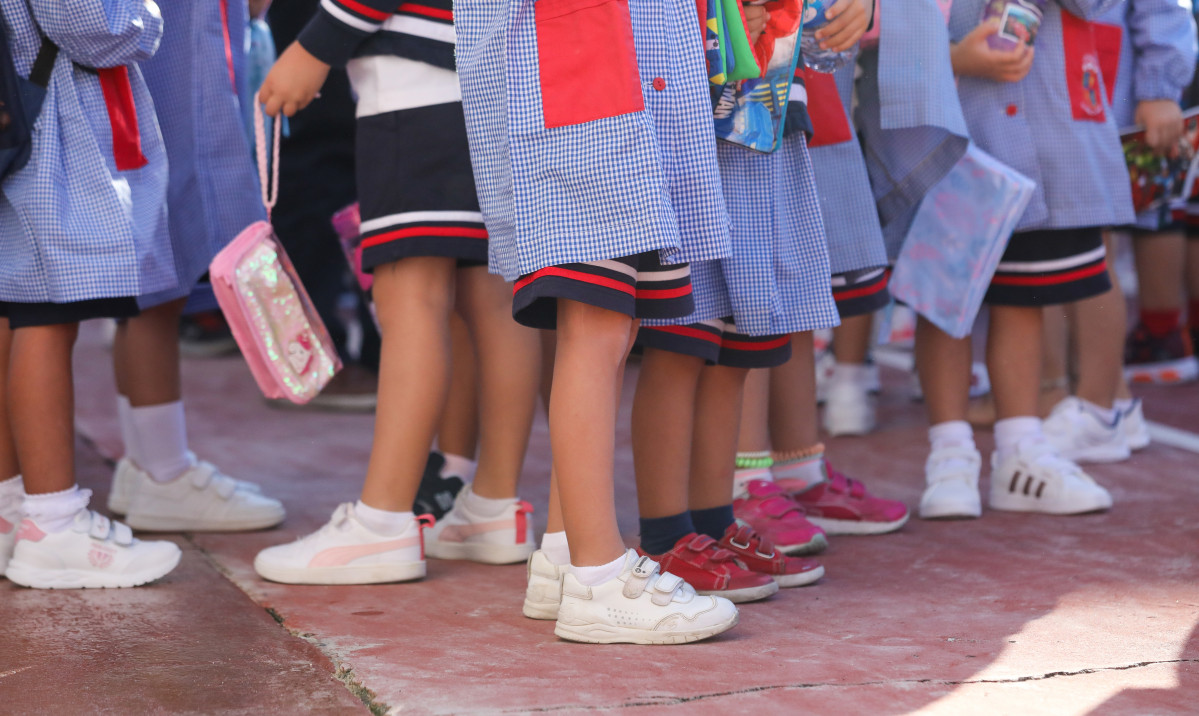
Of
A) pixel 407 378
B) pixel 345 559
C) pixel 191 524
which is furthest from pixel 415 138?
pixel 191 524

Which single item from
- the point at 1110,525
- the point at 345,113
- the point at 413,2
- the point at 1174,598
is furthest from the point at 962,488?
the point at 345,113

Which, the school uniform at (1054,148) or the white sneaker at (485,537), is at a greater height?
the school uniform at (1054,148)

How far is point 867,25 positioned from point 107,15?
143 centimetres

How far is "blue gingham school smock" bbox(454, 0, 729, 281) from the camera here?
5.68 feet

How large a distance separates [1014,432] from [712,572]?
122 centimetres

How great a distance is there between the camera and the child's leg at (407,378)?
7.35 ft

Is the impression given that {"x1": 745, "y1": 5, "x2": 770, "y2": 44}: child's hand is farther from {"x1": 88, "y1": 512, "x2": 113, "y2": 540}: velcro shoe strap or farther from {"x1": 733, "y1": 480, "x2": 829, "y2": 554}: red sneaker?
{"x1": 88, "y1": 512, "x2": 113, "y2": 540}: velcro shoe strap

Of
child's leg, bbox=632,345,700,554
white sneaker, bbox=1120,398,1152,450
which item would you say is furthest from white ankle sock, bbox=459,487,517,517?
white sneaker, bbox=1120,398,1152,450

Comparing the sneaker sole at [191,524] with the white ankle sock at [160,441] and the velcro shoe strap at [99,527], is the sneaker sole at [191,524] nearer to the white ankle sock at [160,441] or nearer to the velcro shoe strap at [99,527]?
the white ankle sock at [160,441]

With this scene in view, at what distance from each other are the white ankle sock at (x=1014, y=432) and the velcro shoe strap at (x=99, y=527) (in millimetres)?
2067

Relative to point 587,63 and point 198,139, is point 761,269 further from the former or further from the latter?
point 198,139

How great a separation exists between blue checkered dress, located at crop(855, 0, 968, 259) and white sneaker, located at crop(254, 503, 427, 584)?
1379 mm

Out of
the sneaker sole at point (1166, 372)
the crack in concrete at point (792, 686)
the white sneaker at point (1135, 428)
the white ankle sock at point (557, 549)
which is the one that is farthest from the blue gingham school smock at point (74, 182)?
the sneaker sole at point (1166, 372)

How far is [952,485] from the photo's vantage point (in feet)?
9.24
